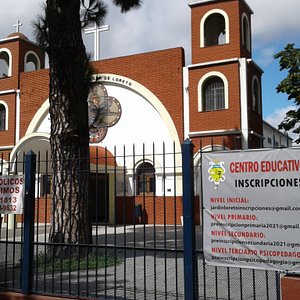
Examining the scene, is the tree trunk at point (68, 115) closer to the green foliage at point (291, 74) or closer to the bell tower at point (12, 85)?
the green foliage at point (291, 74)

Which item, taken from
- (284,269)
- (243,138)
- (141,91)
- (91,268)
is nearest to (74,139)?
(91,268)

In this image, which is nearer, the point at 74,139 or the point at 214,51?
the point at 74,139

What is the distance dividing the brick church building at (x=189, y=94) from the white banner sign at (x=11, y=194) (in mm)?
12328

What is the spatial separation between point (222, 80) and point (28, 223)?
51.5 ft

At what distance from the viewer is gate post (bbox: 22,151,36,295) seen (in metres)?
6.56

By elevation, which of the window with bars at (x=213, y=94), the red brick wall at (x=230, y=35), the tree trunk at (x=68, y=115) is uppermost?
the red brick wall at (x=230, y=35)

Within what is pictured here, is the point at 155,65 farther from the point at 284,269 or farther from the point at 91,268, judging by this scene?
the point at 284,269

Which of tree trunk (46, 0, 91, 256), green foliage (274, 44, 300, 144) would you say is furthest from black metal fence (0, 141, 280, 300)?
green foliage (274, 44, 300, 144)

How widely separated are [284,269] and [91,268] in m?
4.65

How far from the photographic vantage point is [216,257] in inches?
203

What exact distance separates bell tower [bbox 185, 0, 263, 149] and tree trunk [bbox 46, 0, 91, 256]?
11.3 metres

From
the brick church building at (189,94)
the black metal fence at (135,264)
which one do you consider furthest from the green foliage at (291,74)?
the black metal fence at (135,264)

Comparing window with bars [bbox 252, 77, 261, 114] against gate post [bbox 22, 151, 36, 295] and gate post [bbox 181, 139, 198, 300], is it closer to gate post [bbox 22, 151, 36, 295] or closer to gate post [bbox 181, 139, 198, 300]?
gate post [bbox 22, 151, 36, 295]

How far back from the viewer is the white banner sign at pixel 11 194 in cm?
686
